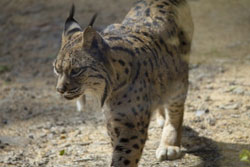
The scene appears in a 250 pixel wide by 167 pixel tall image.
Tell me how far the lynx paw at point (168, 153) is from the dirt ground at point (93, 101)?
6 cm

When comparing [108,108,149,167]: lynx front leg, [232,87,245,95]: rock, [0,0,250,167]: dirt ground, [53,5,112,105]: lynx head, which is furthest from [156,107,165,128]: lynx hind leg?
[53,5,112,105]: lynx head

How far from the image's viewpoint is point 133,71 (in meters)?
3.54

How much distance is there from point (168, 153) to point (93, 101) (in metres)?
1.55

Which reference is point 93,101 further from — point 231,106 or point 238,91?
point 238,91

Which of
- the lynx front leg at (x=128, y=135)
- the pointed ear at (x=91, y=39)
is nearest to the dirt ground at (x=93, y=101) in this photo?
the lynx front leg at (x=128, y=135)

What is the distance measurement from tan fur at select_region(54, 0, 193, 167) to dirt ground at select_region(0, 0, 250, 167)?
1.56ft

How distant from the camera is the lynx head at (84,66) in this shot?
3182mm

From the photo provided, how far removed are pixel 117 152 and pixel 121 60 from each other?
731 millimetres

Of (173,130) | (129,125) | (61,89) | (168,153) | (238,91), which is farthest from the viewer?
(238,91)

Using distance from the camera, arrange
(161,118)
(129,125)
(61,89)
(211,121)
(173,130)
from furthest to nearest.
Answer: (161,118)
(211,121)
(173,130)
(129,125)
(61,89)

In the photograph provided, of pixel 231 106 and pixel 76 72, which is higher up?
pixel 76 72

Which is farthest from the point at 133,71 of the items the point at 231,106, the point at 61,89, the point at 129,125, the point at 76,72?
the point at 231,106

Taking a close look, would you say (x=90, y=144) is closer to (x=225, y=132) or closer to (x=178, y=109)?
(x=178, y=109)

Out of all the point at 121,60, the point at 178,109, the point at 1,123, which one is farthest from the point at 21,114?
the point at 121,60
